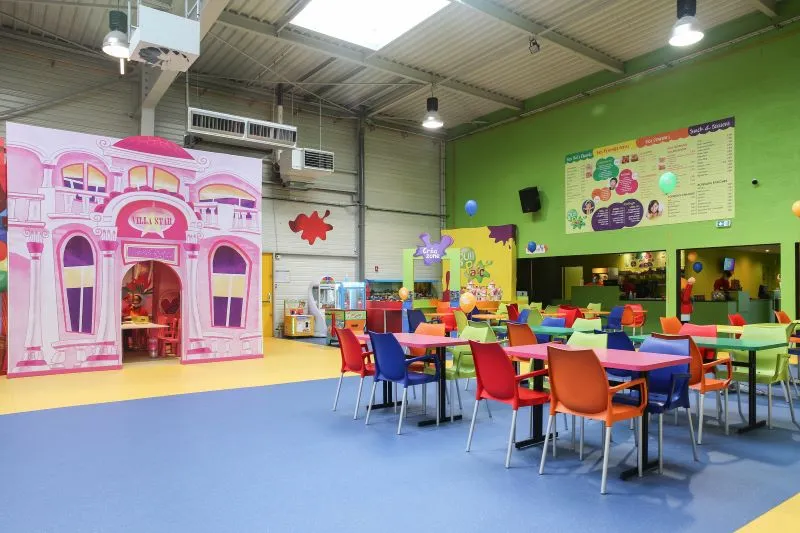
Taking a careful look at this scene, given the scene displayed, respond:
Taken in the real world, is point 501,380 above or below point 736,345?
below

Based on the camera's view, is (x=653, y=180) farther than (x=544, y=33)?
Yes

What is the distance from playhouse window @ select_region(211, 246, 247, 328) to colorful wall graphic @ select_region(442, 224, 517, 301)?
240 inches

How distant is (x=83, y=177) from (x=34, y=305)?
2093 mm

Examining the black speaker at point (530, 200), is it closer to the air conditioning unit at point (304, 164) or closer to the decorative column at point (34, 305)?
the air conditioning unit at point (304, 164)

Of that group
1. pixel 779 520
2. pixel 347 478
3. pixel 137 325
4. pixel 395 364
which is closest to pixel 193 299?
pixel 137 325

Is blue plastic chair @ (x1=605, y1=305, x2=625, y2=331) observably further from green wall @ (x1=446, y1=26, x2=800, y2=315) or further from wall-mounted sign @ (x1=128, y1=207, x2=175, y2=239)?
wall-mounted sign @ (x1=128, y1=207, x2=175, y2=239)

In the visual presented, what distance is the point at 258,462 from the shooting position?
430 cm

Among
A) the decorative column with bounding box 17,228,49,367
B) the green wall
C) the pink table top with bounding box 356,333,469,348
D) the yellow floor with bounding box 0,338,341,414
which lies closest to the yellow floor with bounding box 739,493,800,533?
the pink table top with bounding box 356,333,469,348

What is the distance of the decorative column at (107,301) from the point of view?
9031 mm

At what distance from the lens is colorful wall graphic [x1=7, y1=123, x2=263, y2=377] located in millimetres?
8484

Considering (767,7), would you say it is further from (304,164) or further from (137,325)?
(137,325)

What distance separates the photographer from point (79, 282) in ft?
29.0

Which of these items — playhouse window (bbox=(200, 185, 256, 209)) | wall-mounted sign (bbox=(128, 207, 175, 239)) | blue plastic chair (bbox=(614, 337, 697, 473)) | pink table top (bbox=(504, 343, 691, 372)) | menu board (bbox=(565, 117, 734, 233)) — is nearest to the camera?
pink table top (bbox=(504, 343, 691, 372))

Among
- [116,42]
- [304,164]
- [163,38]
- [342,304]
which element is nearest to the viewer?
[163,38]
